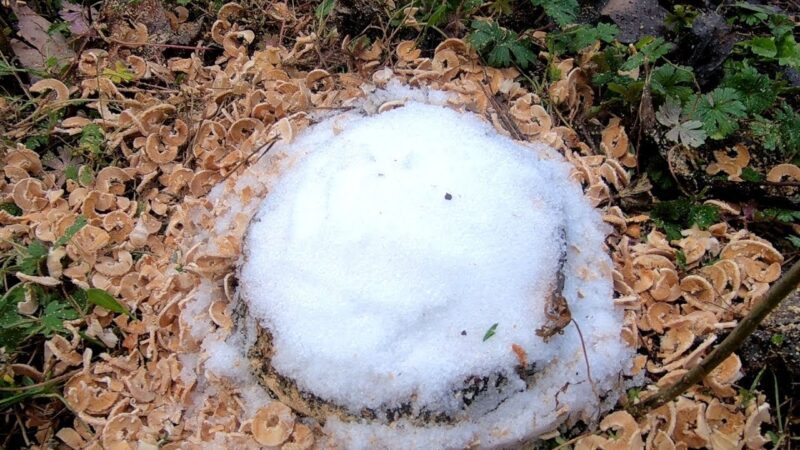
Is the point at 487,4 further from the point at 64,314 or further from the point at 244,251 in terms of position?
the point at 64,314

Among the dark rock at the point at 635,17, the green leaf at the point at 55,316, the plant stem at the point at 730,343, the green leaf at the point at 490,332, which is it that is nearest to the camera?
the plant stem at the point at 730,343

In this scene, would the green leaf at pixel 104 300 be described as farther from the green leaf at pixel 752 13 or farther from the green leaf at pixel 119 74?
the green leaf at pixel 752 13

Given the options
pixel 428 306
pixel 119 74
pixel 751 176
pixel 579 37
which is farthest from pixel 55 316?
pixel 751 176

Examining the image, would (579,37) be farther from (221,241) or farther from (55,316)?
(55,316)

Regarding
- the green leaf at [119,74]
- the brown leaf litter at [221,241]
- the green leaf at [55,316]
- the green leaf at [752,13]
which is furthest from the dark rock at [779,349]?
the green leaf at [119,74]

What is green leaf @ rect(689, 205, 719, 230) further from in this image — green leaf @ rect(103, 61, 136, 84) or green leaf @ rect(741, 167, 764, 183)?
green leaf @ rect(103, 61, 136, 84)

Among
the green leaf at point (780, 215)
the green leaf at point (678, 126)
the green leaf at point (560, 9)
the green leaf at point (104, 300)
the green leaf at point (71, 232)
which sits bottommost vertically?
the green leaf at point (104, 300)

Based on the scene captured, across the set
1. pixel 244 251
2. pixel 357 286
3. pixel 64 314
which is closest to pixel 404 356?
pixel 357 286

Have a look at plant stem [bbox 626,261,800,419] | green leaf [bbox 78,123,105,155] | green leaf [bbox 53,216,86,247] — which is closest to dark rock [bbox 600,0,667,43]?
plant stem [bbox 626,261,800,419]
